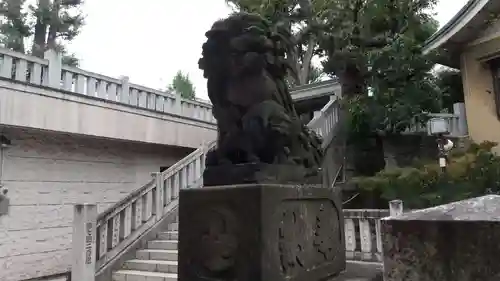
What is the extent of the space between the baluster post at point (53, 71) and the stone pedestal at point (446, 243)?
24.9 ft

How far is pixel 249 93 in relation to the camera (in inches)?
153

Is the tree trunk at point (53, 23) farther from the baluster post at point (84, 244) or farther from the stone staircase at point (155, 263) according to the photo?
the stone staircase at point (155, 263)

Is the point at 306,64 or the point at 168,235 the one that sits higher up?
the point at 306,64

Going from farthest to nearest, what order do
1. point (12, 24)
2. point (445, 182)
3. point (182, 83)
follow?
point (182, 83)
point (12, 24)
point (445, 182)

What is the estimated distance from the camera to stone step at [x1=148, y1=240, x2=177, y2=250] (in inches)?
289

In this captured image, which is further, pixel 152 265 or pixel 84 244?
pixel 152 265

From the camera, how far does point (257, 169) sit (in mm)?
3541

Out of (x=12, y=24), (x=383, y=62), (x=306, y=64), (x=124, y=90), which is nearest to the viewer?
(x=124, y=90)

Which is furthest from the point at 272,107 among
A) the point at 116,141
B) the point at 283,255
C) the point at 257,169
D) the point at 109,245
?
the point at 116,141

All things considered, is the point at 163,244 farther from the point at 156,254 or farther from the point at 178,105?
the point at 178,105

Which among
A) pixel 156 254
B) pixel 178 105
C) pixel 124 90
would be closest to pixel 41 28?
pixel 178 105

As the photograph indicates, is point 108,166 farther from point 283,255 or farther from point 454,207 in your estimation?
point 454,207

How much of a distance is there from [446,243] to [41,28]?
1542cm

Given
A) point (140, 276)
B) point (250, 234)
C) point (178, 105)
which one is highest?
point (178, 105)
